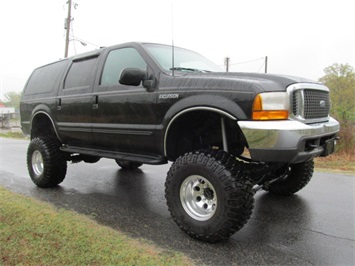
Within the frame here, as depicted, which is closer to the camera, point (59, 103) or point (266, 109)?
point (266, 109)

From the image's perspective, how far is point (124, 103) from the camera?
3.91m

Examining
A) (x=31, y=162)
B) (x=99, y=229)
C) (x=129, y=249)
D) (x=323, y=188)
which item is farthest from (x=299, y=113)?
(x=31, y=162)

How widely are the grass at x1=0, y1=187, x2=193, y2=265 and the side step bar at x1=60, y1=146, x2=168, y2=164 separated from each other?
88 cm

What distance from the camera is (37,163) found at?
5.47m

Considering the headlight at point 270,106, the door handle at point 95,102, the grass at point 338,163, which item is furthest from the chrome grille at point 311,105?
the grass at point 338,163

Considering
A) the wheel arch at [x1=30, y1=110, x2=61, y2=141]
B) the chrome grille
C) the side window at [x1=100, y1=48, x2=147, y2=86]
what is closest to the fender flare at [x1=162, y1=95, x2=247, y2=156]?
the chrome grille

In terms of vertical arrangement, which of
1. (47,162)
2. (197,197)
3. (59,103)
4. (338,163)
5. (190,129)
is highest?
(59,103)

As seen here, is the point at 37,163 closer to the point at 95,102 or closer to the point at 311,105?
the point at 95,102

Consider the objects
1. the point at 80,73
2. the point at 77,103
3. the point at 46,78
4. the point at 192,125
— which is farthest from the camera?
the point at 46,78

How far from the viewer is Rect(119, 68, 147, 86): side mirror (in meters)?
3.41

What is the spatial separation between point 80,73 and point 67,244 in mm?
2755

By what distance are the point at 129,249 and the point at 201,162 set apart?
104 centimetres

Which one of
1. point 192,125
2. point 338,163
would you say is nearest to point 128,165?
point 192,125

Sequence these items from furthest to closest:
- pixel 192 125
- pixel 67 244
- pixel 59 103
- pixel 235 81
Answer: pixel 59 103 → pixel 192 125 → pixel 235 81 → pixel 67 244
